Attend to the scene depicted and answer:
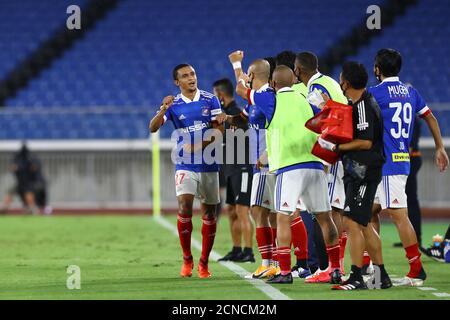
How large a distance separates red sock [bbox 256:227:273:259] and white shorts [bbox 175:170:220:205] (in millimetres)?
571

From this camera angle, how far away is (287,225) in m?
10.0

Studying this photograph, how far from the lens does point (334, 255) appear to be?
10.2m

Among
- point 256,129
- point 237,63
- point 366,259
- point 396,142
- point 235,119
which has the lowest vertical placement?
point 366,259

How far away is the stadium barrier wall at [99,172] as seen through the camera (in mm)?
24812

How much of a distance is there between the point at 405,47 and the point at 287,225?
62.3 feet

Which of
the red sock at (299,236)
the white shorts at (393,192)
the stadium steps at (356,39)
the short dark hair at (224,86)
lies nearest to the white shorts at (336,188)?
the red sock at (299,236)

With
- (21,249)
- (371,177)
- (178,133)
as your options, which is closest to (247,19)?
(21,249)

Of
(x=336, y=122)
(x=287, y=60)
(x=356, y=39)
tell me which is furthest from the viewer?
(x=356, y=39)

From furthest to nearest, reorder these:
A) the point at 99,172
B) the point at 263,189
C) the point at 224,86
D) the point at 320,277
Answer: the point at 99,172
the point at 224,86
the point at 263,189
the point at 320,277

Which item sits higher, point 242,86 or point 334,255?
point 242,86

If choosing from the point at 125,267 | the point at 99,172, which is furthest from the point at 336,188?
the point at 99,172

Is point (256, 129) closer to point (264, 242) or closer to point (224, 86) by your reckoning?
point (264, 242)

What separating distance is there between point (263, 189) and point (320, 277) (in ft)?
4.10

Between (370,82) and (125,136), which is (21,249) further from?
(370,82)
